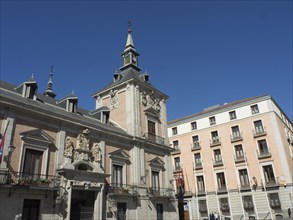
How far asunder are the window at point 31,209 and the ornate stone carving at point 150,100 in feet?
48.5

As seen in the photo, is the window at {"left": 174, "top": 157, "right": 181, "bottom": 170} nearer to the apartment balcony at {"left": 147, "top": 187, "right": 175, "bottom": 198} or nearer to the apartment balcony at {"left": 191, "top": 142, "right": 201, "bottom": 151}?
the apartment balcony at {"left": 191, "top": 142, "right": 201, "bottom": 151}

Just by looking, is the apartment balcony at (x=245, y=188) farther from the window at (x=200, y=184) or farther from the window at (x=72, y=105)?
the window at (x=72, y=105)

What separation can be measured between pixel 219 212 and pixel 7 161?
2865 centimetres

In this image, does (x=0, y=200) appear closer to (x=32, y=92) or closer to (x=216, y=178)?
(x=32, y=92)

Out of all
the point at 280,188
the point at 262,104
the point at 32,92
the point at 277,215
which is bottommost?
the point at 277,215

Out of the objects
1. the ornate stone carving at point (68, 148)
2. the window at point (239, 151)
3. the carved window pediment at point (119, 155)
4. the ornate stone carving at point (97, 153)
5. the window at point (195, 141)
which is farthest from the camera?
the window at point (195, 141)

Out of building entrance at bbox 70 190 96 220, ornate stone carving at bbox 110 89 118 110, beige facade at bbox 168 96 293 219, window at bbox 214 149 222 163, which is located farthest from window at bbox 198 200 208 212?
building entrance at bbox 70 190 96 220

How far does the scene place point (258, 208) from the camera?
3250 centimetres

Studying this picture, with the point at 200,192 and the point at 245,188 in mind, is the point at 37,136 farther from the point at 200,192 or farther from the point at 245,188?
the point at 245,188

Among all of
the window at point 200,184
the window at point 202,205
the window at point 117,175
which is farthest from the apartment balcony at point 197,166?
the window at point 117,175

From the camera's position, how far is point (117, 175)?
73.3ft

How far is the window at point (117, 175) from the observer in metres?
21.9

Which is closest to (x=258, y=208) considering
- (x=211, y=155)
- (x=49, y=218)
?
(x=211, y=155)

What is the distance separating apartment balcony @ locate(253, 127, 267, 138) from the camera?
3512 centimetres
